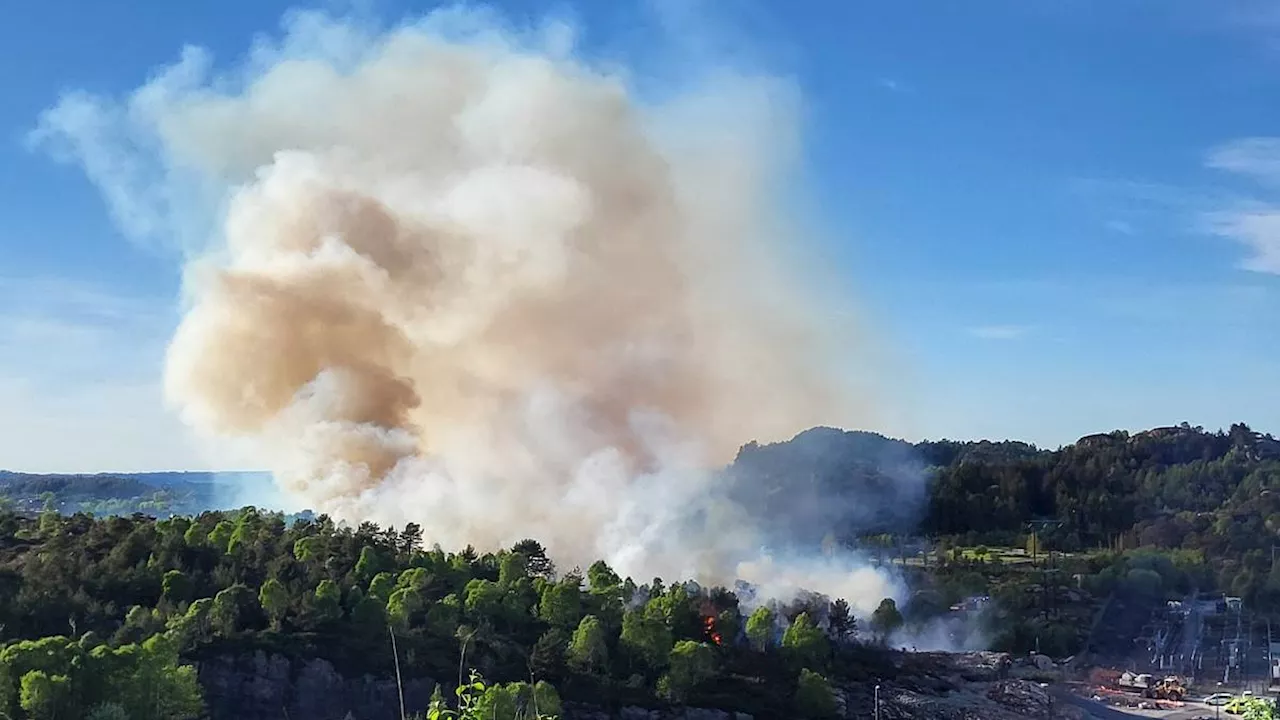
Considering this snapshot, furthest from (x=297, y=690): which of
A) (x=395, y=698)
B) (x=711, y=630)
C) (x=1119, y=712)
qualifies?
(x=1119, y=712)

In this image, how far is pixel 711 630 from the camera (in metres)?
51.8

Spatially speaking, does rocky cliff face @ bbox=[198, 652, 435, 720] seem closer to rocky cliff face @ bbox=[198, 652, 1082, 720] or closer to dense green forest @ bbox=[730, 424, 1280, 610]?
rocky cliff face @ bbox=[198, 652, 1082, 720]

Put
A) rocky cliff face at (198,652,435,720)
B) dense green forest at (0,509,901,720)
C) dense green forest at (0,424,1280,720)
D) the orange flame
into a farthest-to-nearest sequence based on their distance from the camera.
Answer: the orange flame
rocky cliff face at (198,652,435,720)
dense green forest at (0,424,1280,720)
dense green forest at (0,509,901,720)

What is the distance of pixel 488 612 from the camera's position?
47.5 meters

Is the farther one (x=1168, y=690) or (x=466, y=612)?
(x=1168, y=690)

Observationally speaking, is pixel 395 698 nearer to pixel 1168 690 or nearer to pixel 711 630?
pixel 711 630

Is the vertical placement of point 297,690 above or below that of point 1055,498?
below

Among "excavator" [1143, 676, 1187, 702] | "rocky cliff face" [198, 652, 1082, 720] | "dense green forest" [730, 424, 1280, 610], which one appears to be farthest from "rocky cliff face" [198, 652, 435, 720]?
"dense green forest" [730, 424, 1280, 610]

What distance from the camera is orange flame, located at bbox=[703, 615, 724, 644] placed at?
168 ft

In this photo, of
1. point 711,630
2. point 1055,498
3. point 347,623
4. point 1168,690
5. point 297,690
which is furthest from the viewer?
point 1055,498

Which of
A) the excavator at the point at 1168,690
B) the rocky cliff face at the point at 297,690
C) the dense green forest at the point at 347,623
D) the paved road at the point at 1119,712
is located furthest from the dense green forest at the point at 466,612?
the paved road at the point at 1119,712

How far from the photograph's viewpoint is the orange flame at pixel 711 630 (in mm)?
51100

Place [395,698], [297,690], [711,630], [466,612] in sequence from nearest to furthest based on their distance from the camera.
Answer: [297,690] → [395,698] → [466,612] → [711,630]

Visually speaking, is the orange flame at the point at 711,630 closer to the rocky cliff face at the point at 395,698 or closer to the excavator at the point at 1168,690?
the rocky cliff face at the point at 395,698
